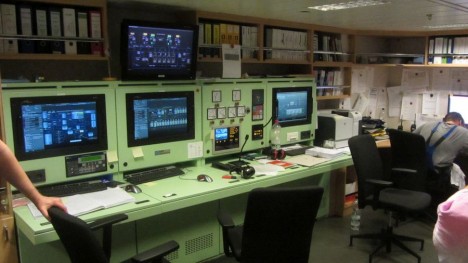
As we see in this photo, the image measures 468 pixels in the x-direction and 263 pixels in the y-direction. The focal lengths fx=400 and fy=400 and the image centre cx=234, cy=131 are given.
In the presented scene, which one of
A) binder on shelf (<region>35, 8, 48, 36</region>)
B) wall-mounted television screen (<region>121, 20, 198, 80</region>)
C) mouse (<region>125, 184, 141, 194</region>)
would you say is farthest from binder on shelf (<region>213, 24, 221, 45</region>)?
mouse (<region>125, 184, 141, 194</region>)

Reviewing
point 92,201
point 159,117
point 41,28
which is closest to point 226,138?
point 159,117

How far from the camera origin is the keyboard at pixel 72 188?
8.09 feet

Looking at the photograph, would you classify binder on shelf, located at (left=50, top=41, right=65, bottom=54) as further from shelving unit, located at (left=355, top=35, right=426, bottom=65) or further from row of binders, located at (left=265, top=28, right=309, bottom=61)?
shelving unit, located at (left=355, top=35, right=426, bottom=65)

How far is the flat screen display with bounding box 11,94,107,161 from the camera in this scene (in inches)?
94.0

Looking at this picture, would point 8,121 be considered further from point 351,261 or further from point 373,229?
point 373,229

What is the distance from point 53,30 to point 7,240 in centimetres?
134

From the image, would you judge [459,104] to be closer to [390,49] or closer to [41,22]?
[390,49]

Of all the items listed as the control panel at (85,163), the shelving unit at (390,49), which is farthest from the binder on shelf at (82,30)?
the shelving unit at (390,49)

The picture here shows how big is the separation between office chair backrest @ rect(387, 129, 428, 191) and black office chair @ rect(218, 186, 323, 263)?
1948 millimetres

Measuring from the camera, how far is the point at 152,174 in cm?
294

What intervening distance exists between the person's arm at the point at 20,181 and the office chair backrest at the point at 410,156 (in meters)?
3.09

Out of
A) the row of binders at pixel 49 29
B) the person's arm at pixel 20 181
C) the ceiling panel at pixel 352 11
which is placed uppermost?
the ceiling panel at pixel 352 11

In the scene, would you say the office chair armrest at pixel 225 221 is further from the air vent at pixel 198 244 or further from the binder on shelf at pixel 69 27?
the binder on shelf at pixel 69 27

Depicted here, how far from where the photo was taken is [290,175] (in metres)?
3.16
